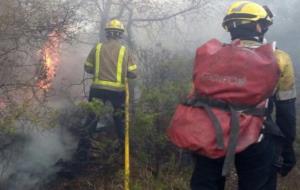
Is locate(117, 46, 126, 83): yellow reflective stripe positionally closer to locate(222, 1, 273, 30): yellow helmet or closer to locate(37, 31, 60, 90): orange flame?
locate(37, 31, 60, 90): orange flame

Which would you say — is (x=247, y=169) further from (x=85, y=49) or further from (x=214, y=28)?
(x=214, y=28)

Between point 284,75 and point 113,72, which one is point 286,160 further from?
point 113,72

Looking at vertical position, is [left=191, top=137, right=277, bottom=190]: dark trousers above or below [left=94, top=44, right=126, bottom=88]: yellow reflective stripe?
below

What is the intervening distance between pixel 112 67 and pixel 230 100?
3434 millimetres

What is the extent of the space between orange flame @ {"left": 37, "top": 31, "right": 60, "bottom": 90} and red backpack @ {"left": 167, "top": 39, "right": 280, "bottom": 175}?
294cm

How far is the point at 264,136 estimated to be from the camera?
3.46 m

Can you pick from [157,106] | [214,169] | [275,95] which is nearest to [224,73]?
[275,95]

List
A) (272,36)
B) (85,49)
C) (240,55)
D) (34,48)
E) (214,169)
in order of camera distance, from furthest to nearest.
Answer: (272,36) → (85,49) → (34,48) → (214,169) → (240,55)

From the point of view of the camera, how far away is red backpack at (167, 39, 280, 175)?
129 inches

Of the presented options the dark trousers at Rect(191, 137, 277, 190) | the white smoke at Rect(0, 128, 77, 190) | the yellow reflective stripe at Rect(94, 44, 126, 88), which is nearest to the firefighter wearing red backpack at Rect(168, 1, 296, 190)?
the dark trousers at Rect(191, 137, 277, 190)

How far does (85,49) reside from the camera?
33.5 feet

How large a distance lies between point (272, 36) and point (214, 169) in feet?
33.2

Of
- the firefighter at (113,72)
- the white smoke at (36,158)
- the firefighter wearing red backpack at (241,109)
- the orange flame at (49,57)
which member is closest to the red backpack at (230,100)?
the firefighter wearing red backpack at (241,109)

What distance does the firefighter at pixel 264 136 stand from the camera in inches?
137
